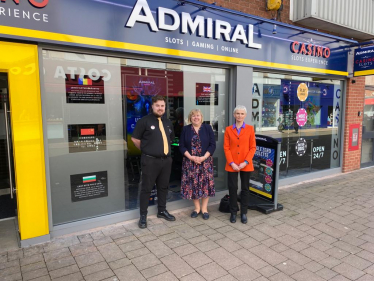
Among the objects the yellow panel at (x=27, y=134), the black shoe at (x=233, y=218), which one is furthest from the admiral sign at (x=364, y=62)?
the yellow panel at (x=27, y=134)

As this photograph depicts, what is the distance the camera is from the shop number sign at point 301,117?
6611 millimetres

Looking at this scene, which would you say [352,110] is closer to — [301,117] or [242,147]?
[301,117]

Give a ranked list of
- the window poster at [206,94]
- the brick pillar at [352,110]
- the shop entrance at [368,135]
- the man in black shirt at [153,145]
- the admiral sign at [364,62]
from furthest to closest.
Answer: the shop entrance at [368,135] → the brick pillar at [352,110] → the admiral sign at [364,62] → the window poster at [206,94] → the man in black shirt at [153,145]

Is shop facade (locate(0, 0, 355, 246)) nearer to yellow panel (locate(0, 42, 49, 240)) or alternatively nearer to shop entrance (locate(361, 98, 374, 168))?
yellow panel (locate(0, 42, 49, 240))

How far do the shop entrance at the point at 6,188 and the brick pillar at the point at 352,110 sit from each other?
7549 millimetres

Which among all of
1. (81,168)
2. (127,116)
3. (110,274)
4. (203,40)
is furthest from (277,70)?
(110,274)

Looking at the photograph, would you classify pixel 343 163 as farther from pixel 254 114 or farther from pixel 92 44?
pixel 92 44

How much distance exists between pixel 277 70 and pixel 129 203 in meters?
4.00

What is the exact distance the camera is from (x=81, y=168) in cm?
393

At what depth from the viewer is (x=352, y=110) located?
7.34 metres

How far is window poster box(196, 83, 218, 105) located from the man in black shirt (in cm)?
118

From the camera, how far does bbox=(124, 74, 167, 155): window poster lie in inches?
169

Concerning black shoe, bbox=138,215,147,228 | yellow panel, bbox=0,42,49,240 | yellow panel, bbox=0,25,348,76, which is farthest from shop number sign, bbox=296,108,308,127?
yellow panel, bbox=0,42,49,240

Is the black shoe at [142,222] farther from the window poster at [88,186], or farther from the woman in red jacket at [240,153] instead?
the woman in red jacket at [240,153]
